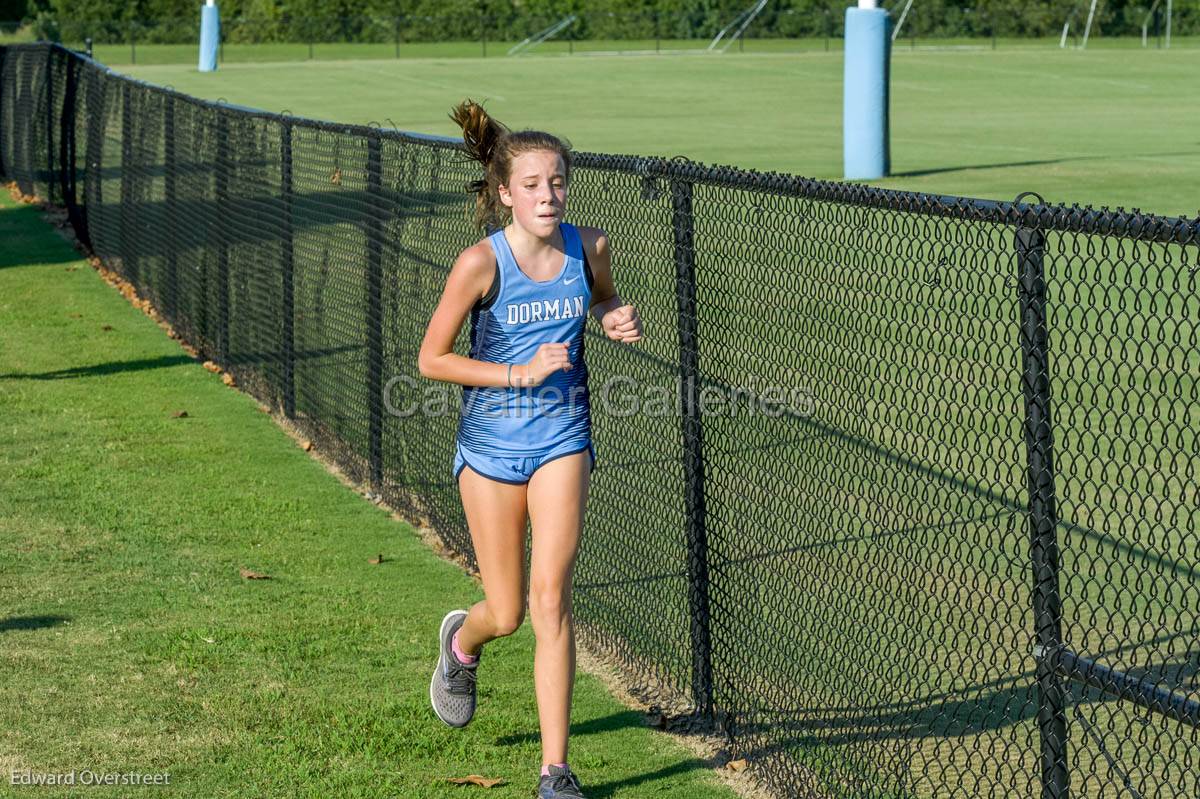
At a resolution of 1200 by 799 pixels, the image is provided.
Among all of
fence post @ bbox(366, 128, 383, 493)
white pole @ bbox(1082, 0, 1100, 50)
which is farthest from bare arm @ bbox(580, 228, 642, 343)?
white pole @ bbox(1082, 0, 1100, 50)

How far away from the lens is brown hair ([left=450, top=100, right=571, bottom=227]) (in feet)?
15.4

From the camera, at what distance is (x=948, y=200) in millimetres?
4047

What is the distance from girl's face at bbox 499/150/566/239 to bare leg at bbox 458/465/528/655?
2.48 ft

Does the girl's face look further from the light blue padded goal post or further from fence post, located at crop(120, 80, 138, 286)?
the light blue padded goal post

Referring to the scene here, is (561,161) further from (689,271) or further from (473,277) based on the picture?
(689,271)

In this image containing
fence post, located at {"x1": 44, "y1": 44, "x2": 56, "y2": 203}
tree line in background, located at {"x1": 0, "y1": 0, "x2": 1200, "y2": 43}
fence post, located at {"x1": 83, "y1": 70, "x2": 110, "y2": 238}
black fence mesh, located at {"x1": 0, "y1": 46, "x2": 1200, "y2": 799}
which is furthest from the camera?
tree line in background, located at {"x1": 0, "y1": 0, "x2": 1200, "y2": 43}

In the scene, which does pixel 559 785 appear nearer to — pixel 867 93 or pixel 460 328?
pixel 460 328

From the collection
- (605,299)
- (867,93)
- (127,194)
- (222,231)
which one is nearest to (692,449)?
(605,299)

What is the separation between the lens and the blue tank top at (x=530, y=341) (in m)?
4.71

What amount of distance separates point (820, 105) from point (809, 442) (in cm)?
3506

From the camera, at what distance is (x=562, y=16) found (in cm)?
7919

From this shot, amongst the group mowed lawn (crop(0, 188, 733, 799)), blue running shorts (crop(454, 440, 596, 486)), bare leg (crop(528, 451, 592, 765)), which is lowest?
mowed lawn (crop(0, 188, 733, 799))

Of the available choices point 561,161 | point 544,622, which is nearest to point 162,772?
point 544,622

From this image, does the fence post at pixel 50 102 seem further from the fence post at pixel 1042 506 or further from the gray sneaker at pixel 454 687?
the fence post at pixel 1042 506
